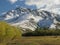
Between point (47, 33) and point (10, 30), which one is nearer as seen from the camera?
point (10, 30)

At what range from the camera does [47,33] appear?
13675cm

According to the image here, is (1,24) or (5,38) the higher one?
(1,24)

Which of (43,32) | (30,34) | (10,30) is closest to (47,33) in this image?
(43,32)

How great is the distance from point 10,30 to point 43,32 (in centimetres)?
8505

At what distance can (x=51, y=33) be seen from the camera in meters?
138

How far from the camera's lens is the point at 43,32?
136875mm

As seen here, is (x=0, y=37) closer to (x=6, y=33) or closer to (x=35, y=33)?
(x=6, y=33)

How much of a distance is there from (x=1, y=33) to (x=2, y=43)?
317 centimetres

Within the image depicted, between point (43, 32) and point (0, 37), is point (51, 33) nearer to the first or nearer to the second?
point (43, 32)

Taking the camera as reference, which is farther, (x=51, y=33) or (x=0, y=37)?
(x=51, y=33)

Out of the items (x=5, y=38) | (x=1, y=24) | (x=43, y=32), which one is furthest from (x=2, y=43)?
(x=43, y=32)

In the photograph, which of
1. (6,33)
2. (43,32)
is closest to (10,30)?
(6,33)

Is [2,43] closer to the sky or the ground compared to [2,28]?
closer to the ground

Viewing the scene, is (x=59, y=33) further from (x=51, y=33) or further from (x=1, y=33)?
(x=1, y=33)
